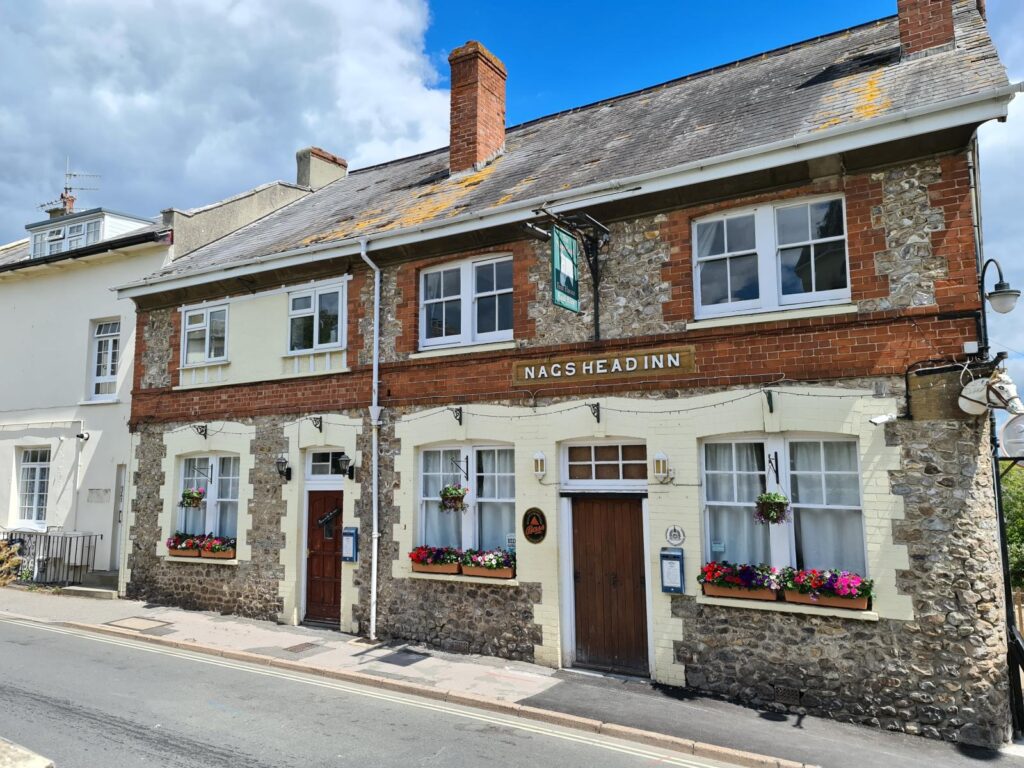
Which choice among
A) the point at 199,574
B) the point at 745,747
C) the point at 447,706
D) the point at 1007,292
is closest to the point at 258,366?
the point at 199,574

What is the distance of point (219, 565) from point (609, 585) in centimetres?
760

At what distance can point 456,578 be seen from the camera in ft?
35.4

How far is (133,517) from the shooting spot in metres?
14.8

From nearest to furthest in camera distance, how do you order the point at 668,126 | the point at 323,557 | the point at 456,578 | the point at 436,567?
the point at 456,578 → the point at 436,567 → the point at 668,126 → the point at 323,557

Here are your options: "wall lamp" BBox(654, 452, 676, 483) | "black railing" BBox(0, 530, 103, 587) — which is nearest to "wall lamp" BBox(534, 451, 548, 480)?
"wall lamp" BBox(654, 452, 676, 483)

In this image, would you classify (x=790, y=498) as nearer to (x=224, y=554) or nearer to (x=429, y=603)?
(x=429, y=603)

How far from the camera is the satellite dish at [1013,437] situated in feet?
24.0

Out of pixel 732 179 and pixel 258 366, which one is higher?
pixel 732 179

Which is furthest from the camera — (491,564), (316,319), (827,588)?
(316,319)

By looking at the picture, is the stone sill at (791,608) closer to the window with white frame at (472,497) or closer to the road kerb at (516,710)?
the road kerb at (516,710)

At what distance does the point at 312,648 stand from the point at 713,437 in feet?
21.8

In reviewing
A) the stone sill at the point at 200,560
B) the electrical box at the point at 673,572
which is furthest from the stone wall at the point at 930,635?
the stone sill at the point at 200,560

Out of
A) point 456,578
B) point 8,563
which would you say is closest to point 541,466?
point 456,578

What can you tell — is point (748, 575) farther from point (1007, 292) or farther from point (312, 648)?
point (312, 648)
